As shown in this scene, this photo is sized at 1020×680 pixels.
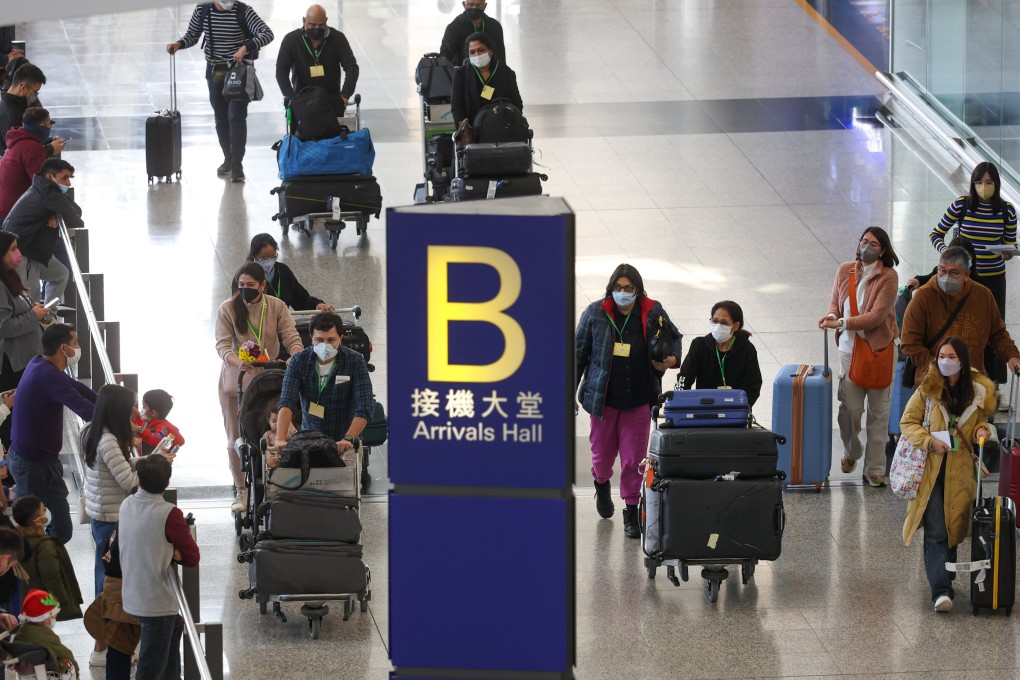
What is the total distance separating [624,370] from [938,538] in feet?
6.23

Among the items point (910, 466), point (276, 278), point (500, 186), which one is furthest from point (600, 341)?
point (500, 186)

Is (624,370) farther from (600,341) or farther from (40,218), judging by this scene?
(40,218)

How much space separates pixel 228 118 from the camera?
16.3 m

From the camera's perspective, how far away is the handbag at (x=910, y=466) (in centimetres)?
893

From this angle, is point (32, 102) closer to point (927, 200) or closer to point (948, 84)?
point (927, 200)

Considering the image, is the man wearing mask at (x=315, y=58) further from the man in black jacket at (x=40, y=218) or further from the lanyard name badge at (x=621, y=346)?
the lanyard name badge at (x=621, y=346)

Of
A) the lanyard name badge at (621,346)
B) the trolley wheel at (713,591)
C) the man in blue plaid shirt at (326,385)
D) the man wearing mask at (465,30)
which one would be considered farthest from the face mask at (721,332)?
the man wearing mask at (465,30)

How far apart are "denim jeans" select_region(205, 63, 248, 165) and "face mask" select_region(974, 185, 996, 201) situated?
6937 mm

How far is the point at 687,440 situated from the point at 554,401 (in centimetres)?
428

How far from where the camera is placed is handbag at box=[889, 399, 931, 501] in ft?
29.3

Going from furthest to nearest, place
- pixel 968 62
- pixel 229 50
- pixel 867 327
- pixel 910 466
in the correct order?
1. pixel 968 62
2. pixel 229 50
3. pixel 867 327
4. pixel 910 466

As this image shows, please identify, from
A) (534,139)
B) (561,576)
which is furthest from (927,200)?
(561,576)

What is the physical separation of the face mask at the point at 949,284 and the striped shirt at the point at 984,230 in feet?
5.28

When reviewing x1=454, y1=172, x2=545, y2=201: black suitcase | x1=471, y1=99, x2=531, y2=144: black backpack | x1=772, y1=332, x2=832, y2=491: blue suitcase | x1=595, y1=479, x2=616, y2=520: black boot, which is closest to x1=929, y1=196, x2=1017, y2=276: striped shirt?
x1=772, y1=332, x2=832, y2=491: blue suitcase
